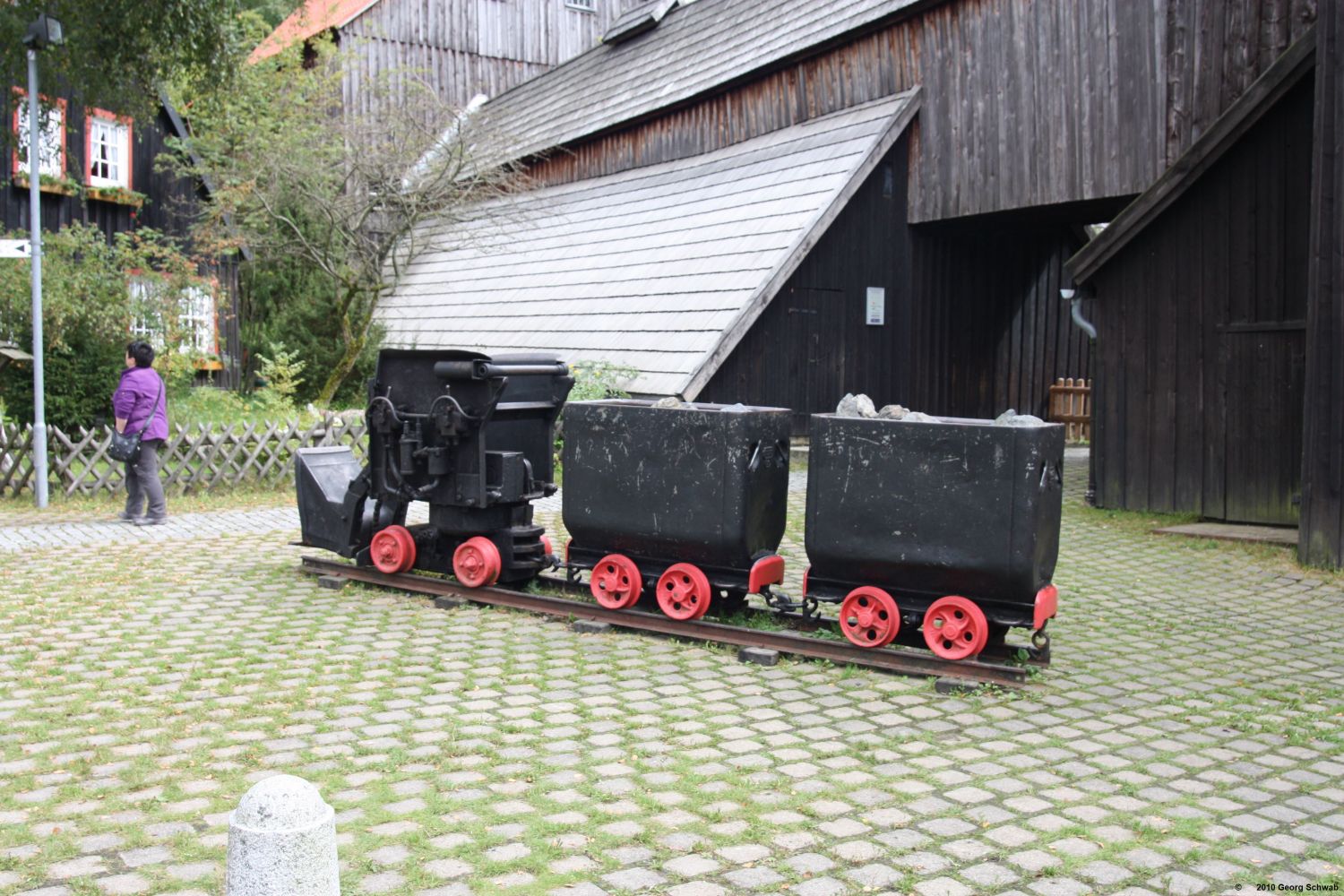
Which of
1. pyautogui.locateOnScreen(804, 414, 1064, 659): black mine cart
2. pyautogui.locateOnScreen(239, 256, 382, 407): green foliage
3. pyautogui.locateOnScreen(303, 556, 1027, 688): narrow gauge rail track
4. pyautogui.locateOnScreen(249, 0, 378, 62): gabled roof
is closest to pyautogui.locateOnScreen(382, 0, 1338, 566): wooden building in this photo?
pyautogui.locateOnScreen(239, 256, 382, 407): green foliage

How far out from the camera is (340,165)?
20.3 meters

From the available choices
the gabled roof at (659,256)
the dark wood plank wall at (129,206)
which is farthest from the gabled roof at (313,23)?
the gabled roof at (659,256)

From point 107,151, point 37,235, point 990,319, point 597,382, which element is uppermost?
point 107,151

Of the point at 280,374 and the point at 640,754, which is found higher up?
the point at 280,374

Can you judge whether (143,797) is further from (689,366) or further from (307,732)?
(689,366)

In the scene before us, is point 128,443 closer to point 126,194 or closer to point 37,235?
point 37,235

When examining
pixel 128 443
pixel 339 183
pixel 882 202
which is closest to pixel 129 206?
pixel 339 183

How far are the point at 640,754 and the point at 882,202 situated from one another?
1402 cm

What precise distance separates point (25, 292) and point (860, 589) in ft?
44.2

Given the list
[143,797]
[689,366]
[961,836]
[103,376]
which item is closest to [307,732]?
[143,797]

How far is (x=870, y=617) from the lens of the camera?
22.6ft

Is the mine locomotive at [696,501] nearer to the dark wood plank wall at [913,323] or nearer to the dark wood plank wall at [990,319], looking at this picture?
the dark wood plank wall at [913,323]

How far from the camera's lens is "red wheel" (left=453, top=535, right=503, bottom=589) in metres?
8.45

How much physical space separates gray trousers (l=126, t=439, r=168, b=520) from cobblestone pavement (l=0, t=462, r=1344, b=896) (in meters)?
3.10
